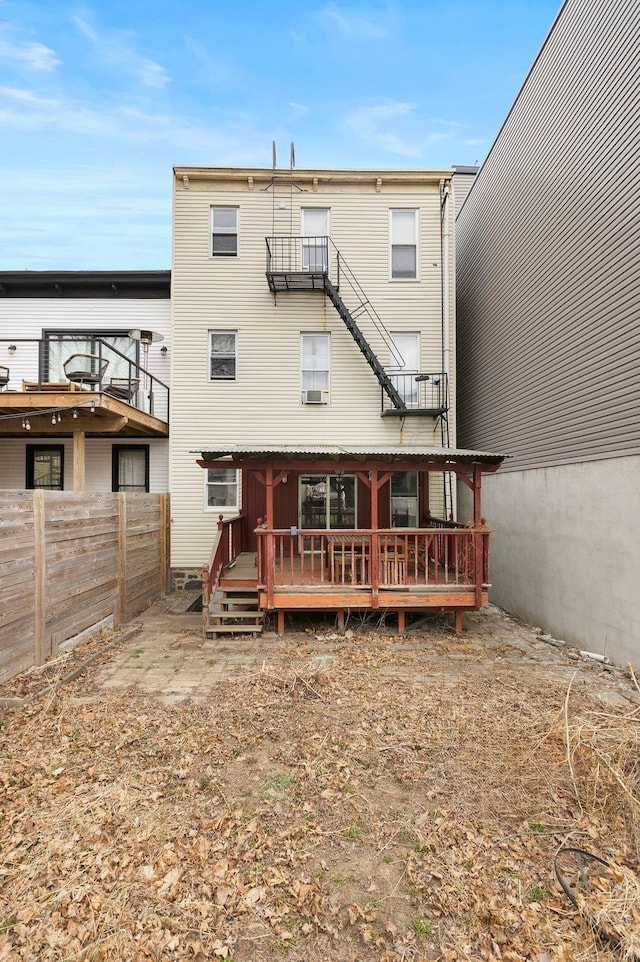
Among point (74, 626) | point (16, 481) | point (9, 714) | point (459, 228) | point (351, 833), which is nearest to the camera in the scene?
point (351, 833)

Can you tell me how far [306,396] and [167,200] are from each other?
6.16 m

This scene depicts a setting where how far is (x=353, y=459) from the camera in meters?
7.32

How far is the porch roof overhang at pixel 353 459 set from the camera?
23.2 ft

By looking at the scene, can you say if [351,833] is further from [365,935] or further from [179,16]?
[179,16]

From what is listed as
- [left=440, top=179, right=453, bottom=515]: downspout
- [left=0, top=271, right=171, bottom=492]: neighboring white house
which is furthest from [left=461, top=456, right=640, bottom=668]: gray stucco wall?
[left=0, top=271, right=171, bottom=492]: neighboring white house

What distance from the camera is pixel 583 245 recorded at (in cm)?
684

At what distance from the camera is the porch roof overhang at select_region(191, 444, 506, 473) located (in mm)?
7066

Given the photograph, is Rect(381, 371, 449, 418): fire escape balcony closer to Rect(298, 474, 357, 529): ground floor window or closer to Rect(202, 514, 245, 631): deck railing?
Rect(298, 474, 357, 529): ground floor window

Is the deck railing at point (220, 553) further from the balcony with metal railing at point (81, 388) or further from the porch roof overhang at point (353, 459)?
the balcony with metal railing at point (81, 388)

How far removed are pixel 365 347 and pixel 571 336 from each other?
440 cm

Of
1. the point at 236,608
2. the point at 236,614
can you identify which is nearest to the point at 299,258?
the point at 236,608

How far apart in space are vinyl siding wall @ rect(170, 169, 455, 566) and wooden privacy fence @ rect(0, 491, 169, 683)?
2.74 meters

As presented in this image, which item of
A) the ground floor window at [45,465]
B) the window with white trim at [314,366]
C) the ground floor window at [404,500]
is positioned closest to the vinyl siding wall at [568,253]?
the ground floor window at [404,500]

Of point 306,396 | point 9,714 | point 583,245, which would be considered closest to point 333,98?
point 306,396
